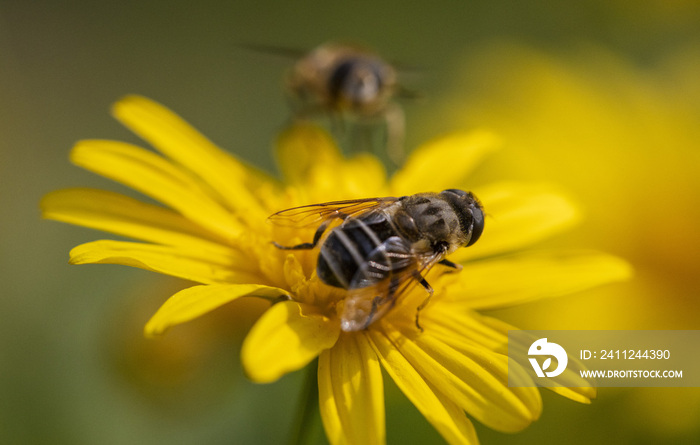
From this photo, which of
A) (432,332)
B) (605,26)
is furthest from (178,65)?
(432,332)

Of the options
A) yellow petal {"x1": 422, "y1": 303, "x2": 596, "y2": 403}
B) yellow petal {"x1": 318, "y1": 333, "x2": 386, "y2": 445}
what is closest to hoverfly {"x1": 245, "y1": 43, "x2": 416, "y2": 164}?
yellow petal {"x1": 422, "y1": 303, "x2": 596, "y2": 403}

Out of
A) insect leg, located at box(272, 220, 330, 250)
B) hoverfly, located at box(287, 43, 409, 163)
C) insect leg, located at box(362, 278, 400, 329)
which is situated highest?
hoverfly, located at box(287, 43, 409, 163)

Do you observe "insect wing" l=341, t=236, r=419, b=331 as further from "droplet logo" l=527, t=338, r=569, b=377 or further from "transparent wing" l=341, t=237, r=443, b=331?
"droplet logo" l=527, t=338, r=569, b=377

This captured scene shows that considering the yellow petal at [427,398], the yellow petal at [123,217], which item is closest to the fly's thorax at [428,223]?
the yellow petal at [427,398]

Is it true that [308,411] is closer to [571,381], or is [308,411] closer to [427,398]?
[427,398]

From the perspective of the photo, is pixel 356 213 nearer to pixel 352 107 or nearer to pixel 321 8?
pixel 352 107

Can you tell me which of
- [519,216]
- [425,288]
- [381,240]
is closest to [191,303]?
[381,240]
